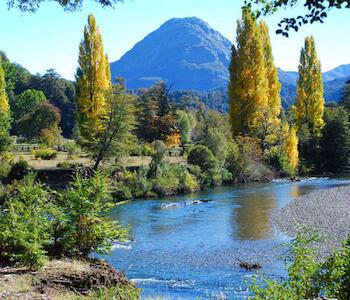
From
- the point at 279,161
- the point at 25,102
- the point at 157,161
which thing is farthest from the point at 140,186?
the point at 25,102

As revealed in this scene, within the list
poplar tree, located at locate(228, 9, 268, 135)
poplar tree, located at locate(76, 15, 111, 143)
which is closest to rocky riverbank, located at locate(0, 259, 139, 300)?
poplar tree, located at locate(76, 15, 111, 143)

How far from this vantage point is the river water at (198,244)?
12.7 m

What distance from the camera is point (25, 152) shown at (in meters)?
38.8

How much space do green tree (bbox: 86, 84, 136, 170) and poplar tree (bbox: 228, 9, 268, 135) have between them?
14889 millimetres

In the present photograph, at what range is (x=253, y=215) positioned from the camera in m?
23.0

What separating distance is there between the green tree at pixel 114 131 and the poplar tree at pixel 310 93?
75.4 ft

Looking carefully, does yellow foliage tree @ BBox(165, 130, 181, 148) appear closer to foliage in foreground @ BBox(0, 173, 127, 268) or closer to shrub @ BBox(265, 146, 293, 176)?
shrub @ BBox(265, 146, 293, 176)

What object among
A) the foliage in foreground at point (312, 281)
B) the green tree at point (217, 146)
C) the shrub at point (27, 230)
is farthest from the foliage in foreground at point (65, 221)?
the green tree at point (217, 146)

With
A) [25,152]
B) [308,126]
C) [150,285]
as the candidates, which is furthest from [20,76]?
[150,285]

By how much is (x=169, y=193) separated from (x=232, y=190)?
4492 mm

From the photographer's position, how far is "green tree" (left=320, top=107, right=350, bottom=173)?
155ft

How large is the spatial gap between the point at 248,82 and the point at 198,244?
2833 cm

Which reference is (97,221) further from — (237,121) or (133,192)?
(237,121)

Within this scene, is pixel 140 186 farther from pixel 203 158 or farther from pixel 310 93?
pixel 310 93
